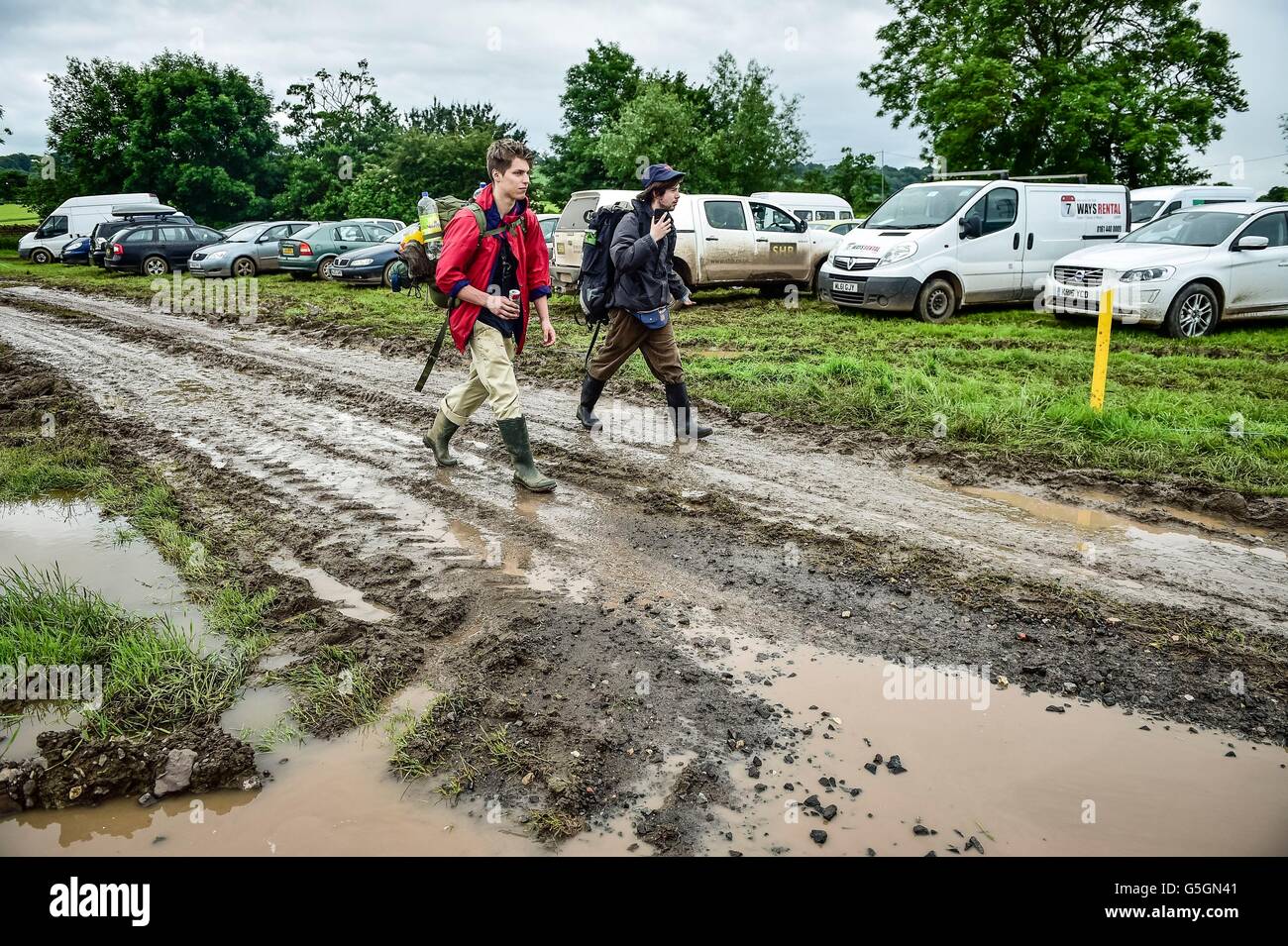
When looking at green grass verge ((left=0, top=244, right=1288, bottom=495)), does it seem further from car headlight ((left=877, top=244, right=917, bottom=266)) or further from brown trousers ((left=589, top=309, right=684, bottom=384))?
brown trousers ((left=589, top=309, right=684, bottom=384))

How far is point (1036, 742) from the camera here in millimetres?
3268

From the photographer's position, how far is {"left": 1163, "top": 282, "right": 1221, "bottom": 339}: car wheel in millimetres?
11641

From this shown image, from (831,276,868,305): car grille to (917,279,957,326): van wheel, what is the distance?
81 cm

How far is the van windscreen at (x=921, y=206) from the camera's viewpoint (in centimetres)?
1351

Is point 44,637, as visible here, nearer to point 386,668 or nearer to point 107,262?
point 386,668

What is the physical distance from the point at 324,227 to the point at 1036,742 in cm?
2206

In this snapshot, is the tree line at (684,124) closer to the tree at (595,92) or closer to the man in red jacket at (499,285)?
the tree at (595,92)

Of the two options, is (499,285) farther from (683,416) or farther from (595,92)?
(595,92)

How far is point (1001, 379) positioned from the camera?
347 inches

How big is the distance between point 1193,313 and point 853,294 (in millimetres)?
4485

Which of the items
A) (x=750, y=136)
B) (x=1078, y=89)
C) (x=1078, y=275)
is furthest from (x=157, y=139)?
(x=1078, y=275)

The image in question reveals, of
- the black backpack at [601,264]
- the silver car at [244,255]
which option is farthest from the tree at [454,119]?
the black backpack at [601,264]

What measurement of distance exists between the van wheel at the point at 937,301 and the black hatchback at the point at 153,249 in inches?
801
